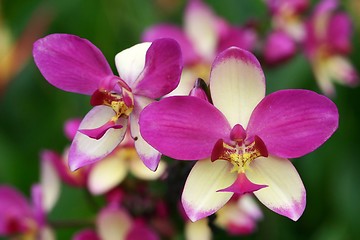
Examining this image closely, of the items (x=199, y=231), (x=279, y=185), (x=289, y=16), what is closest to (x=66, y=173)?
(x=199, y=231)

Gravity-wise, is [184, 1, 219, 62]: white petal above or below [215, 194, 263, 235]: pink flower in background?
above

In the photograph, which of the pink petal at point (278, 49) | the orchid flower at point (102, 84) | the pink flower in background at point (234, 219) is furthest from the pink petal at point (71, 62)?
the pink petal at point (278, 49)

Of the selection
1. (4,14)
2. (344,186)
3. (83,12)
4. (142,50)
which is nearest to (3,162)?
(83,12)

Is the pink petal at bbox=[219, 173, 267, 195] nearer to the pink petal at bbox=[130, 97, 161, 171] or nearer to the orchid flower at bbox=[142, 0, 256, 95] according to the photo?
the pink petal at bbox=[130, 97, 161, 171]

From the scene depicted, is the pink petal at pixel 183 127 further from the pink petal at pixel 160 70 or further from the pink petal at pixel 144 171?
the pink petal at pixel 144 171

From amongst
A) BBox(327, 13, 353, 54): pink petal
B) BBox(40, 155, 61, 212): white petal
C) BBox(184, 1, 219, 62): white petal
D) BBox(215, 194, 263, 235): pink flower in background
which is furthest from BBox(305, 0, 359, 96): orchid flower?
BBox(40, 155, 61, 212): white petal

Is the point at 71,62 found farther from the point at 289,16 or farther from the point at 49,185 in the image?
the point at 289,16
